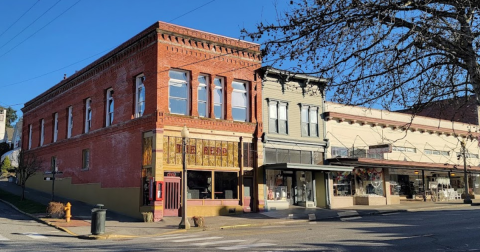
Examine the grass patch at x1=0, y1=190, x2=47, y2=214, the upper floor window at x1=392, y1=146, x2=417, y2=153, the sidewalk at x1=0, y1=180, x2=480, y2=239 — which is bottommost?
the sidewalk at x1=0, y1=180, x2=480, y2=239

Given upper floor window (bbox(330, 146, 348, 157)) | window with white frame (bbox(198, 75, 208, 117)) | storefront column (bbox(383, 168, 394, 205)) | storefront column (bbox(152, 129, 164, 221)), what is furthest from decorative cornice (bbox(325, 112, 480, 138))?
storefront column (bbox(152, 129, 164, 221))

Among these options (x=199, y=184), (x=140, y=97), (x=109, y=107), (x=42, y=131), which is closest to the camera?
(x=199, y=184)

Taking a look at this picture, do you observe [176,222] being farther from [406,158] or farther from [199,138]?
[406,158]

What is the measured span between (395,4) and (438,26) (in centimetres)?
76

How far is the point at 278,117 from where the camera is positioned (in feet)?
89.5

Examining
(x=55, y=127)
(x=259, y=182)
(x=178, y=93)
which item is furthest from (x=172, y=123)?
(x=55, y=127)

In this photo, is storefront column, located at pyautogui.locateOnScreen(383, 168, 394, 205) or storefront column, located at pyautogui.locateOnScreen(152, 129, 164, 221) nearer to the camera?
storefront column, located at pyautogui.locateOnScreen(152, 129, 164, 221)

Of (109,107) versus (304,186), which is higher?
(109,107)

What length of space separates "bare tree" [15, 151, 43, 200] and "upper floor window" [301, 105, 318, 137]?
1849cm

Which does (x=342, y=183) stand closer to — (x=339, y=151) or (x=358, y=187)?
(x=358, y=187)

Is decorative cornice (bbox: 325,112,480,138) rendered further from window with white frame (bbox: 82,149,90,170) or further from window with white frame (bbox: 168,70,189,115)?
window with white frame (bbox: 82,149,90,170)

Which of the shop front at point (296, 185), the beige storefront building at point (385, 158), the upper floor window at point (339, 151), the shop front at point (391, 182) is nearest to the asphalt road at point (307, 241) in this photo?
the shop front at point (296, 185)

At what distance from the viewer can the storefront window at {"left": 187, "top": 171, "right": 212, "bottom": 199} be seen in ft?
76.7

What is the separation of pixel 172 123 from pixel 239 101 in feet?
16.4
